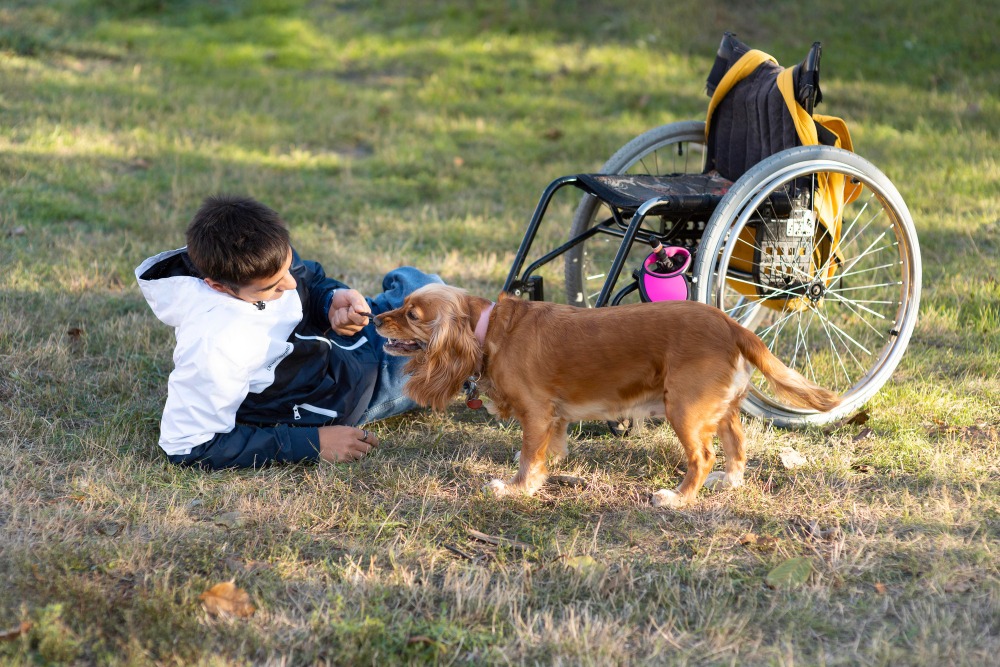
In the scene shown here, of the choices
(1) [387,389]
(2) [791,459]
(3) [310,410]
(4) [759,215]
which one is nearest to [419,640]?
(3) [310,410]

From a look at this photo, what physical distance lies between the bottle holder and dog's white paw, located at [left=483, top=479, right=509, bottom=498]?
970mm

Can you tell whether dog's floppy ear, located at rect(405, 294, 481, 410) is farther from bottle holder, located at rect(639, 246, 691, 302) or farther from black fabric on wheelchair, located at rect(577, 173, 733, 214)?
black fabric on wheelchair, located at rect(577, 173, 733, 214)

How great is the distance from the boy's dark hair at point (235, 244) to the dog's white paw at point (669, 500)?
163 cm

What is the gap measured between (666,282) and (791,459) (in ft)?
2.86

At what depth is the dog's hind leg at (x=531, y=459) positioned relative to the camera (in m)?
3.36

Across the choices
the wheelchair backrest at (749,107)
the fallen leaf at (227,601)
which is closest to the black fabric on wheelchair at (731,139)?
the wheelchair backrest at (749,107)

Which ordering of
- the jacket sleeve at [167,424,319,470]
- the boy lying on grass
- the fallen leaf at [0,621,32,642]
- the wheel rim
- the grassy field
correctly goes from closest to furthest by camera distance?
the fallen leaf at [0,621,32,642], the grassy field, the boy lying on grass, the jacket sleeve at [167,424,319,470], the wheel rim

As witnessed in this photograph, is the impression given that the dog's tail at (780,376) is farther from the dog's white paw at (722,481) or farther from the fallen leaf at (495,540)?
the fallen leaf at (495,540)

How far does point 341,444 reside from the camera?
11.9ft

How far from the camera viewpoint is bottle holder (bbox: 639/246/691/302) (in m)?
3.74

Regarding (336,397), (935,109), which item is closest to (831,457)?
(336,397)

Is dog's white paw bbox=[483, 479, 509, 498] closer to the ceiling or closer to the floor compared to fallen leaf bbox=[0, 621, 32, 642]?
closer to the floor

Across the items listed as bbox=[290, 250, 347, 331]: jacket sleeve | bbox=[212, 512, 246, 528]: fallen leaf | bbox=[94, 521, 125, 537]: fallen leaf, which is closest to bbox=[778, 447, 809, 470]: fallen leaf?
bbox=[290, 250, 347, 331]: jacket sleeve

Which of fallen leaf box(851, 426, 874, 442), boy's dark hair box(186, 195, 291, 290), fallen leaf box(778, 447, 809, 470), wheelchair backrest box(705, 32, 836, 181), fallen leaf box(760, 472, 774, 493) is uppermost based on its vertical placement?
wheelchair backrest box(705, 32, 836, 181)
